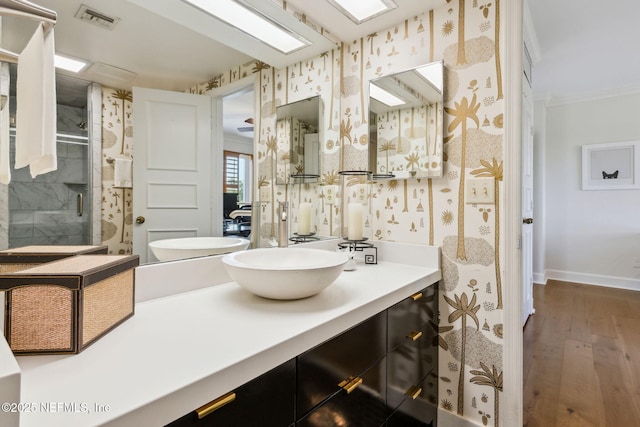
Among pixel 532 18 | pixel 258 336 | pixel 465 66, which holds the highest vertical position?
pixel 532 18

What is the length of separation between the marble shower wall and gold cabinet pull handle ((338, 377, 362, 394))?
33.5 inches

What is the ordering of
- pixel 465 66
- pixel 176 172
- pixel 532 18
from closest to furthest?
pixel 176 172, pixel 465 66, pixel 532 18

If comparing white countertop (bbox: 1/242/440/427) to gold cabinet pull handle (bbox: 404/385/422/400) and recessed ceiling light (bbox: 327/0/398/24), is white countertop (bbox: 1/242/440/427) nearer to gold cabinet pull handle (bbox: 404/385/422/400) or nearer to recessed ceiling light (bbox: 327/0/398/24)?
gold cabinet pull handle (bbox: 404/385/422/400)

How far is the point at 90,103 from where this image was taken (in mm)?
938

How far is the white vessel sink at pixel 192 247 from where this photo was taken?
112 cm

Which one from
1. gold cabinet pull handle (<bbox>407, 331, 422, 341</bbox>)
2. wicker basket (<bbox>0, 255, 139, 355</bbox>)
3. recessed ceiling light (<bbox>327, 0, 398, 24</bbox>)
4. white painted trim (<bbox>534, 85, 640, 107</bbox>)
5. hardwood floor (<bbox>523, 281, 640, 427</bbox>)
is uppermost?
white painted trim (<bbox>534, 85, 640, 107</bbox>)

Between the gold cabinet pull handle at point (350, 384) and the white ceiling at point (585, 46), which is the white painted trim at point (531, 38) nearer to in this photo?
the white ceiling at point (585, 46)

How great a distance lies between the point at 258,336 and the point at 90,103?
0.83 meters

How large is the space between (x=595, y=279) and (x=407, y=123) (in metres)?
4.25

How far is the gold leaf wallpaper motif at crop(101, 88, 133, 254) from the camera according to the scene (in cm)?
97

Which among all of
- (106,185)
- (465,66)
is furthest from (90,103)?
(465,66)

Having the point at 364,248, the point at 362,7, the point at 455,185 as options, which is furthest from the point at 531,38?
the point at 364,248

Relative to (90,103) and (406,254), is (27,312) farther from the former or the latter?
(406,254)

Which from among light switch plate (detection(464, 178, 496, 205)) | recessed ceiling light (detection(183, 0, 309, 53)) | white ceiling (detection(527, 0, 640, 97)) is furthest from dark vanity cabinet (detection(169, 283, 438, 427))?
white ceiling (detection(527, 0, 640, 97))
